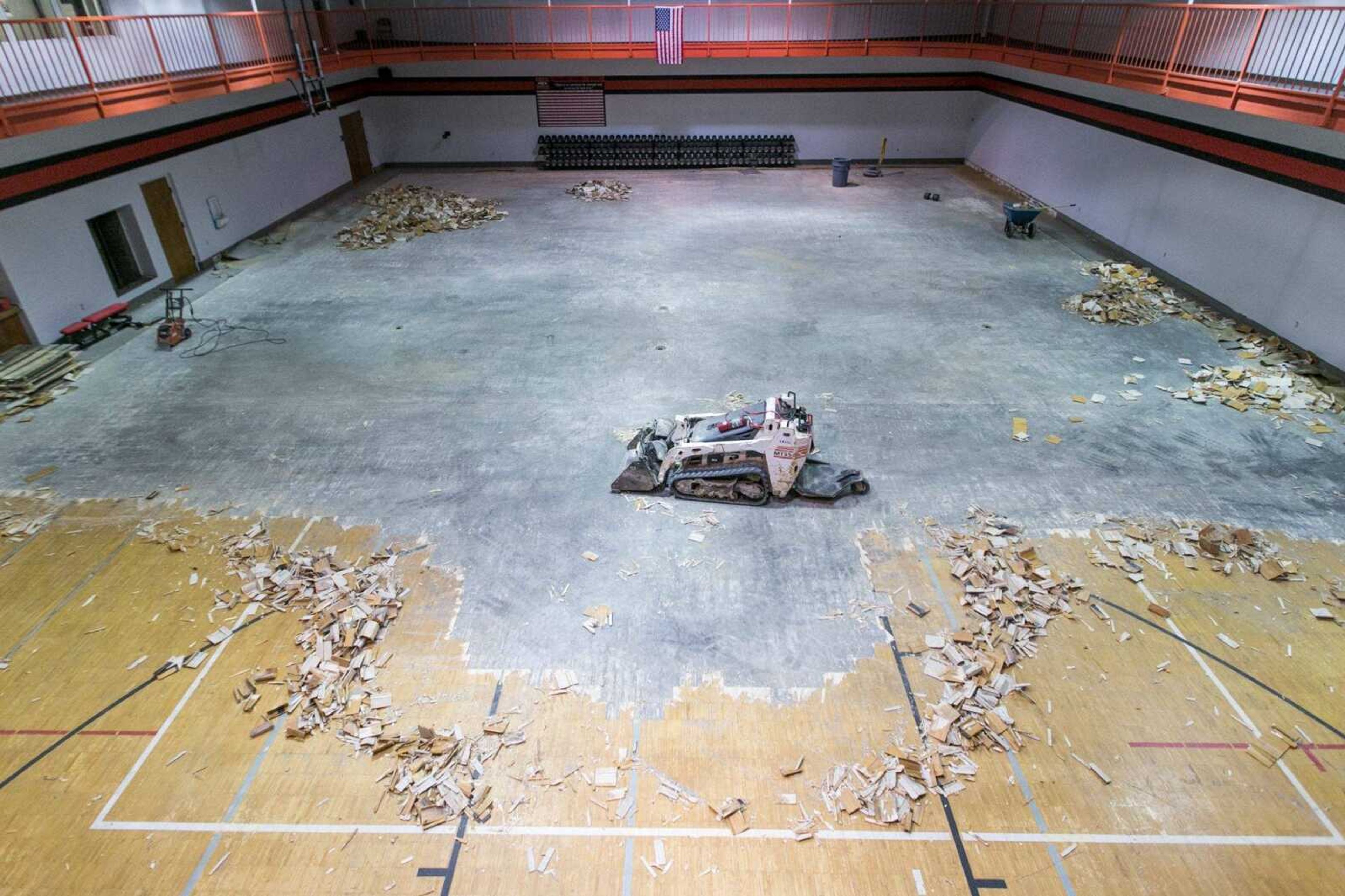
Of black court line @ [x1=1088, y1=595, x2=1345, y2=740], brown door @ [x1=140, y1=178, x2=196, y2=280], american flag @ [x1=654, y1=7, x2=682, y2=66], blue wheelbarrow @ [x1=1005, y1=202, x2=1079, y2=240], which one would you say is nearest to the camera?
black court line @ [x1=1088, y1=595, x2=1345, y2=740]

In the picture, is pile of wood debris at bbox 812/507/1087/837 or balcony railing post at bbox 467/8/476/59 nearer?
pile of wood debris at bbox 812/507/1087/837

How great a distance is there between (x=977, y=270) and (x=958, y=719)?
12.1m

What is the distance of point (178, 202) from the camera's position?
15.3 meters

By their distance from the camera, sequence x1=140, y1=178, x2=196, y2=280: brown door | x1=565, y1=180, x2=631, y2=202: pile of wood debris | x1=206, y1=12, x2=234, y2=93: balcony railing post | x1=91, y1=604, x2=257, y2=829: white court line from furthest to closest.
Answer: x1=565, y1=180, x2=631, y2=202: pile of wood debris, x1=140, y1=178, x2=196, y2=280: brown door, x1=206, y1=12, x2=234, y2=93: balcony railing post, x1=91, y1=604, x2=257, y2=829: white court line

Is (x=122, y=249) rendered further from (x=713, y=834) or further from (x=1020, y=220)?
(x=1020, y=220)

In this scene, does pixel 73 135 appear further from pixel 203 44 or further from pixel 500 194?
pixel 500 194

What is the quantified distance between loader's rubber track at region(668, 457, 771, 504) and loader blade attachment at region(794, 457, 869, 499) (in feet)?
1.49

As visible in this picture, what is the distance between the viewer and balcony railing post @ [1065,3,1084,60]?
52.2ft

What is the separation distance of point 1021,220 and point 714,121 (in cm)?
1173

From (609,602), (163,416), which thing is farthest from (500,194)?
(609,602)

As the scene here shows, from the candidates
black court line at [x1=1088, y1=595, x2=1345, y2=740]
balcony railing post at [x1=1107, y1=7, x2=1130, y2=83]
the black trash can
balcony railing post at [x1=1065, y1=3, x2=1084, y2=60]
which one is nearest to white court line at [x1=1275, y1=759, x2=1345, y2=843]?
black court line at [x1=1088, y1=595, x2=1345, y2=740]

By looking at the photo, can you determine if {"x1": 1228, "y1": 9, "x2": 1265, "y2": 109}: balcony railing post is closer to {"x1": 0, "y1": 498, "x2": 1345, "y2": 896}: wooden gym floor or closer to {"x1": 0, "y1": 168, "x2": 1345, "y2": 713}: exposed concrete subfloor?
{"x1": 0, "y1": 168, "x2": 1345, "y2": 713}: exposed concrete subfloor

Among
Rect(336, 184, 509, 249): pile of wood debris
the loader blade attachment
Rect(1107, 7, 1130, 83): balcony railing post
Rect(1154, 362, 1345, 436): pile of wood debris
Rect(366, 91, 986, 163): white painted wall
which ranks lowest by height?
the loader blade attachment

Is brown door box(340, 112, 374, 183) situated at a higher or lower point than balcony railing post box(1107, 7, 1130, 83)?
lower
